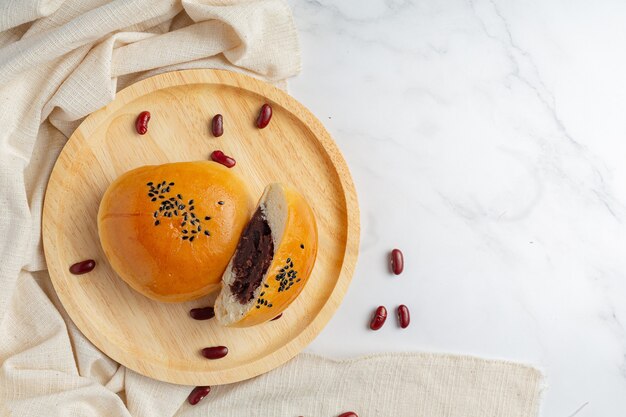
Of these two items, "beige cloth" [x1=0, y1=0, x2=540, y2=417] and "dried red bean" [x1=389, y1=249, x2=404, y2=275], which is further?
"dried red bean" [x1=389, y1=249, x2=404, y2=275]

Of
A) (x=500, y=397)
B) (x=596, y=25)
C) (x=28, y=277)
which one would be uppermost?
(x=596, y=25)

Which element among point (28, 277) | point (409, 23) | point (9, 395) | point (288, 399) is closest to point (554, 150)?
point (409, 23)

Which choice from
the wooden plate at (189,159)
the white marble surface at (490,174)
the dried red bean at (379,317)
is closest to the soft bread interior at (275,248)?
the wooden plate at (189,159)

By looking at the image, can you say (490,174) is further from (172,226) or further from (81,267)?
(81,267)

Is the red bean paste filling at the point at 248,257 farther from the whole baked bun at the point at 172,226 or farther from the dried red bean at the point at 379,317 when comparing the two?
the dried red bean at the point at 379,317

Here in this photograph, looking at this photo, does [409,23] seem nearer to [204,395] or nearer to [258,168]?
[258,168]

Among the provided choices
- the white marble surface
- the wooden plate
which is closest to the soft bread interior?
the wooden plate

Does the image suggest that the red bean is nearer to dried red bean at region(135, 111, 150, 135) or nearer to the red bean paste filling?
the red bean paste filling
